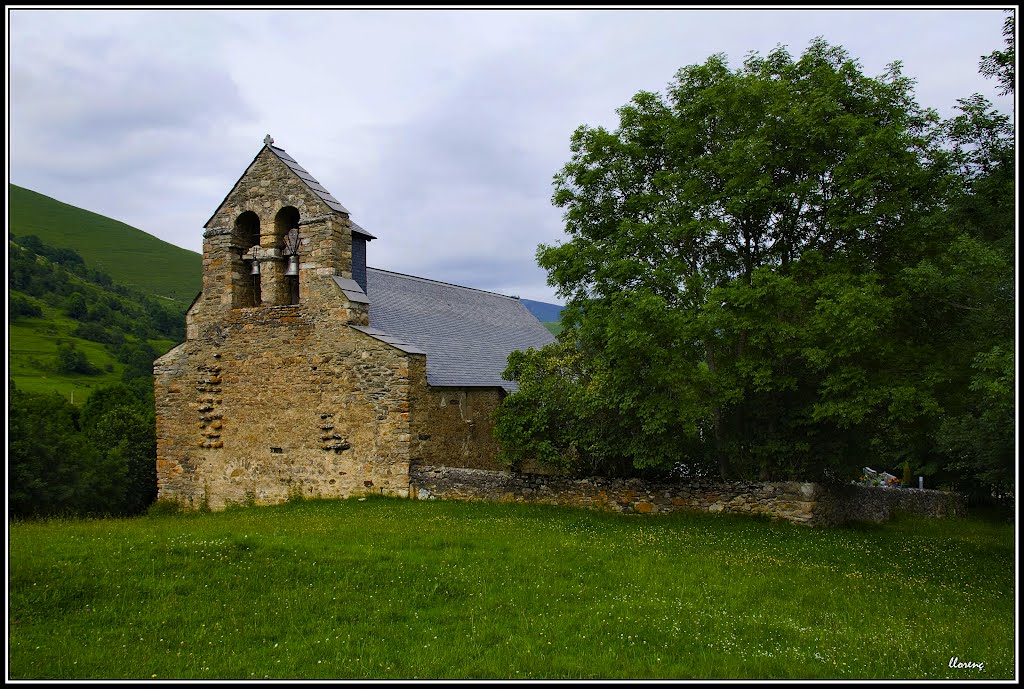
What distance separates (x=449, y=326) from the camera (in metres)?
24.5

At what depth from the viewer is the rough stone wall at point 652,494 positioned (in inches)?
586

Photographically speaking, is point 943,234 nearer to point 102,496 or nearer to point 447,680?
point 447,680

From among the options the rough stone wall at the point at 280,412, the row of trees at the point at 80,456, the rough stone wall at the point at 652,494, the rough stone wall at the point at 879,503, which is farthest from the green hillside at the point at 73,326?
the rough stone wall at the point at 879,503

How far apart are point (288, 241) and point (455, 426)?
712 centimetres

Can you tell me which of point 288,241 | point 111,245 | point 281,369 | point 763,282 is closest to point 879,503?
point 763,282

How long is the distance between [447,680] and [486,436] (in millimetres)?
14575

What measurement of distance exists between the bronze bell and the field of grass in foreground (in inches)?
348

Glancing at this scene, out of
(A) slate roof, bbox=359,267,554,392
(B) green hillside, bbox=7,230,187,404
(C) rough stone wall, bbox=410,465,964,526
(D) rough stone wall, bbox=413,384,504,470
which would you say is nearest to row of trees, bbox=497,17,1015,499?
(C) rough stone wall, bbox=410,465,964,526

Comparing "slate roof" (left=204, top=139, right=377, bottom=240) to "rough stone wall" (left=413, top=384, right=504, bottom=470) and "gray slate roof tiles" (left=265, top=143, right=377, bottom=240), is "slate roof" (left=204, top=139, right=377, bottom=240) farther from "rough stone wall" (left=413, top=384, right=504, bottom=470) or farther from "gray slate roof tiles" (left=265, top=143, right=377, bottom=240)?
"rough stone wall" (left=413, top=384, right=504, bottom=470)

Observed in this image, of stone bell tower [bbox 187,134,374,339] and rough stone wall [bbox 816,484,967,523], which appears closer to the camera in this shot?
rough stone wall [bbox 816,484,967,523]

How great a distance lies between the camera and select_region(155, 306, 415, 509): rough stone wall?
17.4 m

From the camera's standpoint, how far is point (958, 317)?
13.4 m

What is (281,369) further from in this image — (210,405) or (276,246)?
(276,246)

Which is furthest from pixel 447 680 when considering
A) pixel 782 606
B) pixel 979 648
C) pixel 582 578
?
pixel 979 648
